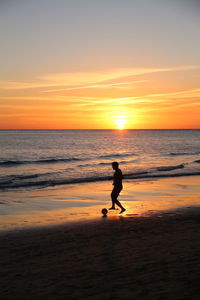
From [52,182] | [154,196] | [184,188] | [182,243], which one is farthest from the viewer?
[52,182]

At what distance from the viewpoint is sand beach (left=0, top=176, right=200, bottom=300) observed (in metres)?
5.43

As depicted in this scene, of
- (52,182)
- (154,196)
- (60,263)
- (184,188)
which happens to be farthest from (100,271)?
(52,182)

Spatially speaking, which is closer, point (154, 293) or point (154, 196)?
point (154, 293)

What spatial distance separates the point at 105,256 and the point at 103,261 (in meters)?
0.34

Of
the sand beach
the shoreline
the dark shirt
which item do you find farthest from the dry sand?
the dark shirt

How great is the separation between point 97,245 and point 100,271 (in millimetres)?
1873

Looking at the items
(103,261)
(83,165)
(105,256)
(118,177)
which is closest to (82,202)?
(118,177)

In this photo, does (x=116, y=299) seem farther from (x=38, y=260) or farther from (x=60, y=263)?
(x=38, y=260)

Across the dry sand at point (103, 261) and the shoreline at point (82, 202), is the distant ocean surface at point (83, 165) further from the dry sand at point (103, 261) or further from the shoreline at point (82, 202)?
the dry sand at point (103, 261)

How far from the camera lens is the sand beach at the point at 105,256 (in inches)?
214

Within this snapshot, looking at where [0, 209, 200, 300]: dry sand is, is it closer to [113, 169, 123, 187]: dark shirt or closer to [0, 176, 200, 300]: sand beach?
[0, 176, 200, 300]: sand beach

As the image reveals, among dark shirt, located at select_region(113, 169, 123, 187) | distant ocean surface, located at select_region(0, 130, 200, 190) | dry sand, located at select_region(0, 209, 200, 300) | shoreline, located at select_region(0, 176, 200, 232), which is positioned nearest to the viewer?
dry sand, located at select_region(0, 209, 200, 300)

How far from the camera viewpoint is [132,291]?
529cm

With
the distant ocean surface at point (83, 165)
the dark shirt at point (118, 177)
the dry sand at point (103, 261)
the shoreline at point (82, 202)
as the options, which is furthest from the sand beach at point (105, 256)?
the distant ocean surface at point (83, 165)
